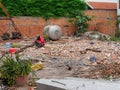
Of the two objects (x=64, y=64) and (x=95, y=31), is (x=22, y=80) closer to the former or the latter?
(x=64, y=64)

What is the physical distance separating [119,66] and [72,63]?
6.49 ft

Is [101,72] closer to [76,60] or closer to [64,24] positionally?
[76,60]

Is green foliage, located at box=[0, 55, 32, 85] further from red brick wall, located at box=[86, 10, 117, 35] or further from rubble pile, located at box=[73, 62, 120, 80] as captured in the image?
red brick wall, located at box=[86, 10, 117, 35]

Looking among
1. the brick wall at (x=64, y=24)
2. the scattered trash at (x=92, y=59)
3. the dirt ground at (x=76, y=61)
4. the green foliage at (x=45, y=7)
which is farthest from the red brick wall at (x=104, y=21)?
the scattered trash at (x=92, y=59)

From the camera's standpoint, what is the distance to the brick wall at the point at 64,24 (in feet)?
61.8

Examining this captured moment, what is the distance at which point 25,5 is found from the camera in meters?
19.4

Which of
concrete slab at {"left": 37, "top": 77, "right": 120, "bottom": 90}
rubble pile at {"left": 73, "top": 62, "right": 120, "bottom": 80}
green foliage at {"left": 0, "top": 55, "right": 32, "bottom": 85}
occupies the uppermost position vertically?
concrete slab at {"left": 37, "top": 77, "right": 120, "bottom": 90}

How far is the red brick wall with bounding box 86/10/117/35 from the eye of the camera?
20.7 metres

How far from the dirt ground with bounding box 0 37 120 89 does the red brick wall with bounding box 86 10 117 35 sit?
639 centimetres

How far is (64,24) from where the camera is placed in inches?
792

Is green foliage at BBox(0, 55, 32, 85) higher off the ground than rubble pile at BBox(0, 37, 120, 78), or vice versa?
green foliage at BBox(0, 55, 32, 85)

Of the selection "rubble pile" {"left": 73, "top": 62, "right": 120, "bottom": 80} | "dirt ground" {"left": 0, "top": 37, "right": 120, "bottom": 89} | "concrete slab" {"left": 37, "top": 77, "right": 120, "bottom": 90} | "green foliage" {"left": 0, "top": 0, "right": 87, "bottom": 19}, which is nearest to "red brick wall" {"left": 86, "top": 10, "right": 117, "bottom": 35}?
"green foliage" {"left": 0, "top": 0, "right": 87, "bottom": 19}

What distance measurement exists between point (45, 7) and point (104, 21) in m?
3.76

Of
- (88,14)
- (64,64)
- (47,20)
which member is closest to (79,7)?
(88,14)
